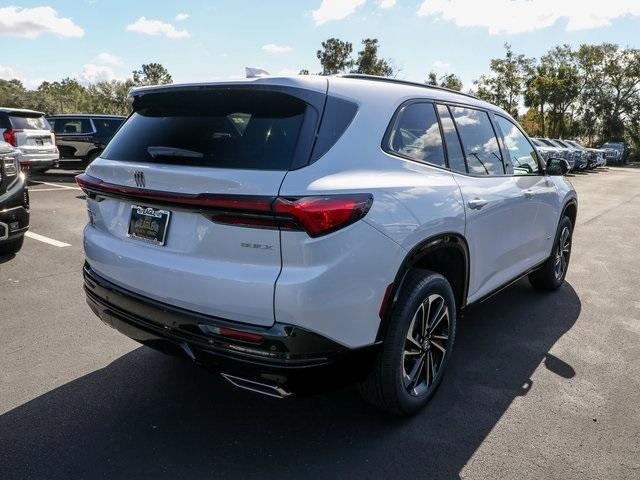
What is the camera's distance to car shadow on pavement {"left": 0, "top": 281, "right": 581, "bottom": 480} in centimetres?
235

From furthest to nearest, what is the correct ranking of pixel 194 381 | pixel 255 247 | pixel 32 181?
pixel 32 181 → pixel 194 381 → pixel 255 247

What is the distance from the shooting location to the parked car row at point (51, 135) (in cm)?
1226

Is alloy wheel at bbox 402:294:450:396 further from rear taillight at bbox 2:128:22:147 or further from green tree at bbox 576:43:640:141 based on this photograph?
green tree at bbox 576:43:640:141

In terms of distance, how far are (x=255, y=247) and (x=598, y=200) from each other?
45.8ft

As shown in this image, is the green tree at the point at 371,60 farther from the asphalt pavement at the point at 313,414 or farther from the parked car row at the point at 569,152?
the asphalt pavement at the point at 313,414

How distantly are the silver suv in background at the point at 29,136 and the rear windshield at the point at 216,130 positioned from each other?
442 inches

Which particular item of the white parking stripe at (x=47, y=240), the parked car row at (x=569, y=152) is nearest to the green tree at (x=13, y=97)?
the parked car row at (x=569, y=152)

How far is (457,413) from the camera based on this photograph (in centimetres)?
286

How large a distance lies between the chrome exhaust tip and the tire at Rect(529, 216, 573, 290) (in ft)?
11.4

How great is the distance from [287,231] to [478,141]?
79.2 inches

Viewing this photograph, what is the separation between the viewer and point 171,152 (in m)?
2.42

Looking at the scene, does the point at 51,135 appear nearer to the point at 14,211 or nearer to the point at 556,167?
the point at 14,211

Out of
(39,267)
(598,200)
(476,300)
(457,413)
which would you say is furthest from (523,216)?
(598,200)

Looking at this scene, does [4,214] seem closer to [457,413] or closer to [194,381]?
[194,381]
